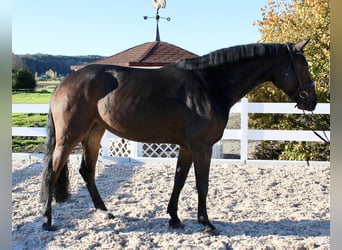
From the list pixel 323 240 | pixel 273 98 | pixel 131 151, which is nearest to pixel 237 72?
pixel 323 240

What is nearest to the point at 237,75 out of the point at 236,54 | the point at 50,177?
the point at 236,54

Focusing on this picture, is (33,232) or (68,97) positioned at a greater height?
(68,97)

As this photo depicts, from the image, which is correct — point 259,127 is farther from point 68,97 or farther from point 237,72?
point 68,97

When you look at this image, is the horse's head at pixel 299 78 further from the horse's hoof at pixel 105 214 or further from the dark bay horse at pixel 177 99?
the horse's hoof at pixel 105 214

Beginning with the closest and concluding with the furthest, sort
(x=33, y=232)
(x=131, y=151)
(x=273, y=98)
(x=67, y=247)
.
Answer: (x=67, y=247) → (x=33, y=232) → (x=131, y=151) → (x=273, y=98)

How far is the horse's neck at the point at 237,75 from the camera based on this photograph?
350 cm

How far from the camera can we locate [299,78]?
3.39 meters

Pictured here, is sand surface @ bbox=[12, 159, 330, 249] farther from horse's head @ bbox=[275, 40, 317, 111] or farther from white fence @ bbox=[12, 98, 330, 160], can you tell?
horse's head @ bbox=[275, 40, 317, 111]

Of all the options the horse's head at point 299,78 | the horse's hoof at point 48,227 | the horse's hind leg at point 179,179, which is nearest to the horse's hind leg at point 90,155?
the horse's hoof at point 48,227

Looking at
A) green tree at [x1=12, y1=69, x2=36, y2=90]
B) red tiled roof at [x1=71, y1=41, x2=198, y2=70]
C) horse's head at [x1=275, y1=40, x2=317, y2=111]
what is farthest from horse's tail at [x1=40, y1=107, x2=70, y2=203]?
green tree at [x1=12, y1=69, x2=36, y2=90]

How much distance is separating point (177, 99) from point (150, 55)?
585cm

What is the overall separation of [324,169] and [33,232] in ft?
16.1

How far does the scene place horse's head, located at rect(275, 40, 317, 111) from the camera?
3.40 metres

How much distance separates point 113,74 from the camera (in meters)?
3.65
